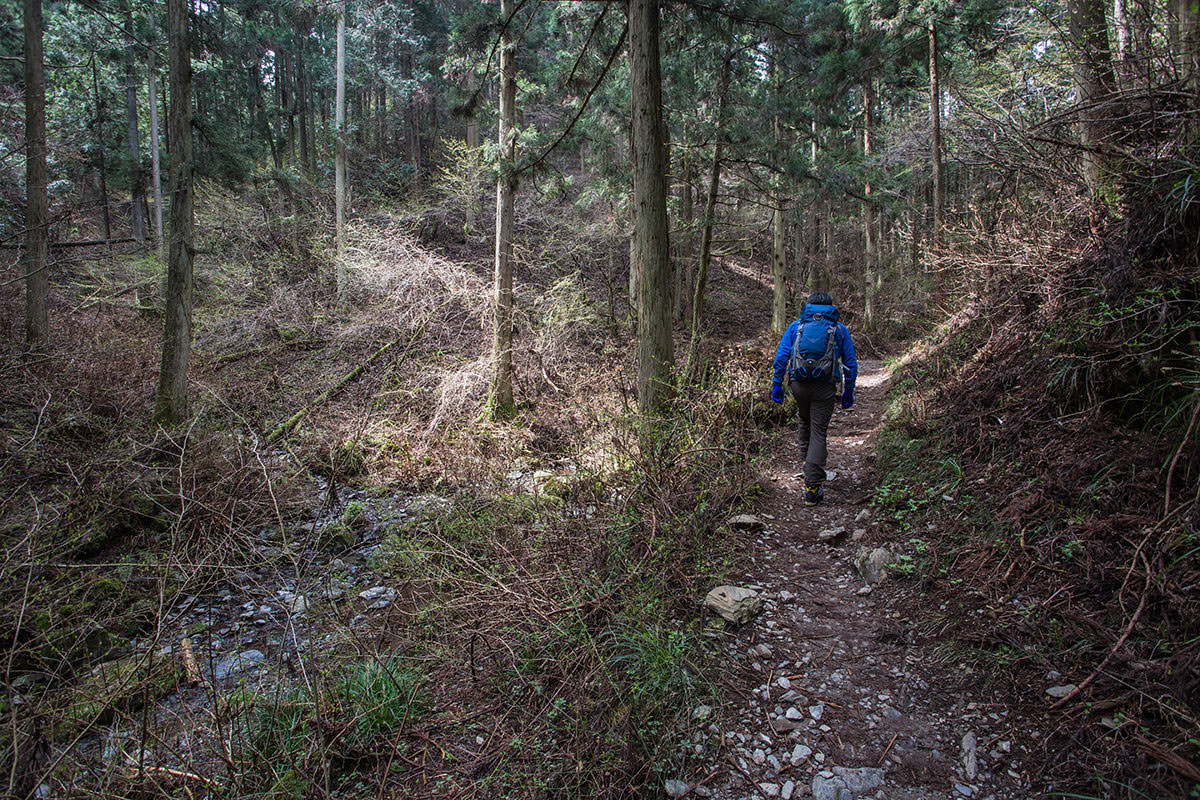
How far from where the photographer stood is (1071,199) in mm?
4805

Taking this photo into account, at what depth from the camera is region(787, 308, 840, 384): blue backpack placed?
5.58 meters

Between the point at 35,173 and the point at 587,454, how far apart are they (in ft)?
36.0

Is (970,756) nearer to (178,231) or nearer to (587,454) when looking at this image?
(587,454)

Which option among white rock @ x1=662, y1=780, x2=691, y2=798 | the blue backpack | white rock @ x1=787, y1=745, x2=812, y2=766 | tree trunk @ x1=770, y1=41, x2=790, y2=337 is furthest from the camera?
tree trunk @ x1=770, y1=41, x2=790, y2=337

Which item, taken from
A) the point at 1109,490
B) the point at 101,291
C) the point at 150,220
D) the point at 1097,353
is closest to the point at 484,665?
the point at 1109,490

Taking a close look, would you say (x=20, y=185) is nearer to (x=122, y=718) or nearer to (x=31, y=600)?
(x=31, y=600)

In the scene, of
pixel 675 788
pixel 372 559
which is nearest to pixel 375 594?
pixel 372 559

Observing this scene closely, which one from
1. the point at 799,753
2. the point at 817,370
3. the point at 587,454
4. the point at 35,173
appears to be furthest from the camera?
the point at 35,173

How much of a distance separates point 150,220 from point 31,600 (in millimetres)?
27900

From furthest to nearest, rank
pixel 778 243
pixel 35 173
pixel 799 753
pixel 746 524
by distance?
pixel 778 243 → pixel 35 173 → pixel 746 524 → pixel 799 753

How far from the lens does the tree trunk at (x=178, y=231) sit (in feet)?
25.5

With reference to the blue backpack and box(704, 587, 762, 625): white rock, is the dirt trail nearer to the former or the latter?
box(704, 587, 762, 625): white rock

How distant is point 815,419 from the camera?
5.68 metres

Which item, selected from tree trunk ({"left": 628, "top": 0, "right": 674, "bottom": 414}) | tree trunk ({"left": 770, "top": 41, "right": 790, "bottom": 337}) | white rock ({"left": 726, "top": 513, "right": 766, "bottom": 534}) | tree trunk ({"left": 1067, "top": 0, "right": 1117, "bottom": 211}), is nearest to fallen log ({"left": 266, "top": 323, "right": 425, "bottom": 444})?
tree trunk ({"left": 628, "top": 0, "right": 674, "bottom": 414})
